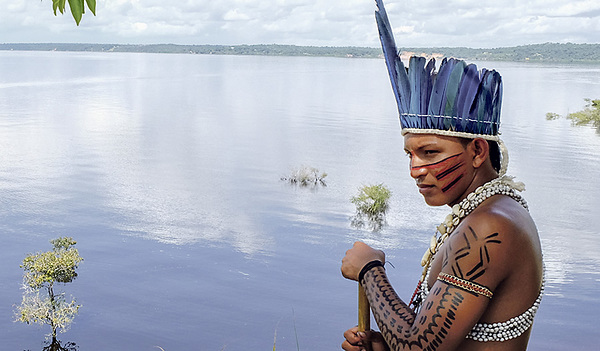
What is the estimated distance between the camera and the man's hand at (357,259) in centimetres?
222

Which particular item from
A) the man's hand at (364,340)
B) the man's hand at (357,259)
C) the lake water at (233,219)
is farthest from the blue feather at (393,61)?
the lake water at (233,219)

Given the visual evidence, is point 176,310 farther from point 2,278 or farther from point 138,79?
point 138,79

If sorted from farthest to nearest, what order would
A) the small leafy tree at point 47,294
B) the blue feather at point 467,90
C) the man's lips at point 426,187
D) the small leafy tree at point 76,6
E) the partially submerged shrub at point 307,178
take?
the partially submerged shrub at point 307,178, the small leafy tree at point 47,294, the man's lips at point 426,187, the blue feather at point 467,90, the small leafy tree at point 76,6

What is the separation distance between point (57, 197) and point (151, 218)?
911 cm

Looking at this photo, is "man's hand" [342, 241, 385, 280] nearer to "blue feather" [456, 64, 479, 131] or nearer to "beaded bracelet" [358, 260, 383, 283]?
"beaded bracelet" [358, 260, 383, 283]

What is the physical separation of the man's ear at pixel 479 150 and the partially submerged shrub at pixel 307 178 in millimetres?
53863

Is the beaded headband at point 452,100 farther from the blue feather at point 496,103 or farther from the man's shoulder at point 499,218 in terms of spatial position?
the man's shoulder at point 499,218

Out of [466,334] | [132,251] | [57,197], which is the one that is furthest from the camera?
[57,197]

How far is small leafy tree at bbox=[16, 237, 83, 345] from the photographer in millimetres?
31141

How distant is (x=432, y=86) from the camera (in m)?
2.15

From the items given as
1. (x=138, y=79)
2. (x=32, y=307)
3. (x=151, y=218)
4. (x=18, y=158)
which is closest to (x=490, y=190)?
(x=32, y=307)

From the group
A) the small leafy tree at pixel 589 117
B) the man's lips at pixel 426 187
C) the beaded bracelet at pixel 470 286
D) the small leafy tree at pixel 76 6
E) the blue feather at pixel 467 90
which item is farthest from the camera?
the small leafy tree at pixel 589 117

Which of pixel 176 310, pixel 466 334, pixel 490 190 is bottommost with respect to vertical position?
pixel 176 310

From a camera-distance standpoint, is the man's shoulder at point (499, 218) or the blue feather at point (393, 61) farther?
the blue feather at point (393, 61)
